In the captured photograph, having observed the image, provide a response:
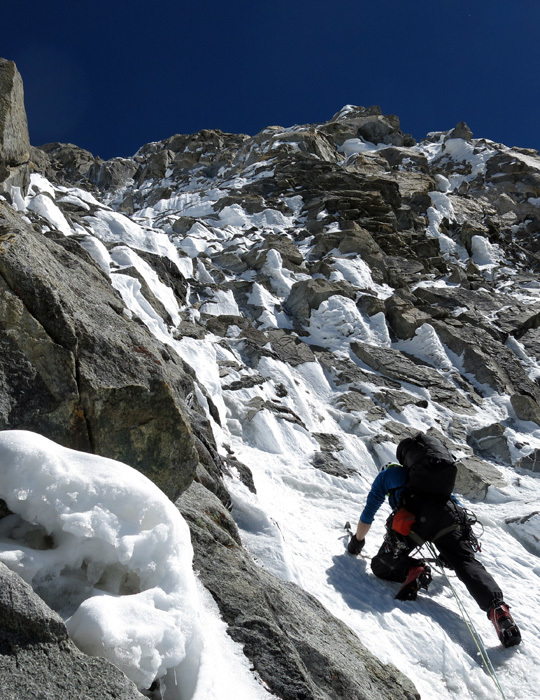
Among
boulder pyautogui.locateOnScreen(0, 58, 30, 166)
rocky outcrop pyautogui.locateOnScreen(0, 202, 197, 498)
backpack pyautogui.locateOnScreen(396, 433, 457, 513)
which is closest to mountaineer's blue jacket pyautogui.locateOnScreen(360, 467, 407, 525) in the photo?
backpack pyautogui.locateOnScreen(396, 433, 457, 513)

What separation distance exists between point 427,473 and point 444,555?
0.95 meters

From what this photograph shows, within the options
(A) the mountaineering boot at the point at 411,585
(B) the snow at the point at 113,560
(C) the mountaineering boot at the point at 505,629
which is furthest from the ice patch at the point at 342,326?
(B) the snow at the point at 113,560

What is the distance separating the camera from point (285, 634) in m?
2.94

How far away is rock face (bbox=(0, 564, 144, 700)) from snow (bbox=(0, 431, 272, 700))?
0.16 meters

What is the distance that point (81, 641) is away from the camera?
1859 mm

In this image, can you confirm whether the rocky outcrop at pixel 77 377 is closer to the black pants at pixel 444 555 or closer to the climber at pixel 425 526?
the climber at pixel 425 526

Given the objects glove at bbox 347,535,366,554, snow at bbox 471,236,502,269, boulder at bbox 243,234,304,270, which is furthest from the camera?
snow at bbox 471,236,502,269

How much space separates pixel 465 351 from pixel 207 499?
1482 centimetres

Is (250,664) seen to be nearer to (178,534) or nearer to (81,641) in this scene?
(178,534)

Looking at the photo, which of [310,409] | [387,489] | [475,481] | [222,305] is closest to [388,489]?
[387,489]

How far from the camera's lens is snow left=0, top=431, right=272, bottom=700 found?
198 cm

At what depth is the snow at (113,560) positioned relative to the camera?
6.50ft

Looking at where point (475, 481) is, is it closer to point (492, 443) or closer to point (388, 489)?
point (492, 443)

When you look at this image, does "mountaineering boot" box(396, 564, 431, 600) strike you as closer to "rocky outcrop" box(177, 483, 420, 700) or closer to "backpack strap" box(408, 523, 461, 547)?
"backpack strap" box(408, 523, 461, 547)
